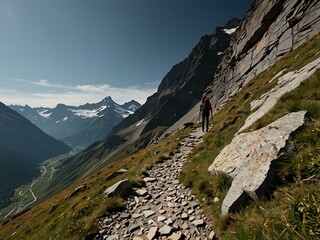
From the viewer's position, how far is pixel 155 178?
579 inches

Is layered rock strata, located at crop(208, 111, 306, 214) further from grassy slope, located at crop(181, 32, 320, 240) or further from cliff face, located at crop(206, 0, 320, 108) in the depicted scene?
cliff face, located at crop(206, 0, 320, 108)

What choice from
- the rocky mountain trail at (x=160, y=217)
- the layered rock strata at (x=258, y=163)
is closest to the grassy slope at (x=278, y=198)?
the layered rock strata at (x=258, y=163)

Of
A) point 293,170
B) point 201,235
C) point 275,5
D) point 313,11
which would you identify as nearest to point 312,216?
point 293,170

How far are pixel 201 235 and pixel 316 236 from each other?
17.7ft

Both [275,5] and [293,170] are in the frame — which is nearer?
[293,170]

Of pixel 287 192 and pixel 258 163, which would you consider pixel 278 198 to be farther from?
pixel 258 163

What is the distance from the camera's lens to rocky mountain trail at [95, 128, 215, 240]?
8328 millimetres

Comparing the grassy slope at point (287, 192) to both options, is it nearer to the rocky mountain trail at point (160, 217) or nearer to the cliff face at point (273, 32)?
the rocky mountain trail at point (160, 217)

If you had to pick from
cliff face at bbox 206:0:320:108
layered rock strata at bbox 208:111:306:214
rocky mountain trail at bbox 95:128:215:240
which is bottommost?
rocky mountain trail at bbox 95:128:215:240

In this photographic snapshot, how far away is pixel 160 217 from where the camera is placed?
31.4 feet

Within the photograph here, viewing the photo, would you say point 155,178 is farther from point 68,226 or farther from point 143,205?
Result: point 68,226

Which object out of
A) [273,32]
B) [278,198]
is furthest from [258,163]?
[273,32]

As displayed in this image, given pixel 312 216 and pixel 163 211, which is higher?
pixel 312 216

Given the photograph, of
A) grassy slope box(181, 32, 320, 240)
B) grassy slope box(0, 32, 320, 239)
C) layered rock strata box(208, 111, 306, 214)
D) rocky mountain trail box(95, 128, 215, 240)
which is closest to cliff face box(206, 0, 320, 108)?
grassy slope box(0, 32, 320, 239)
